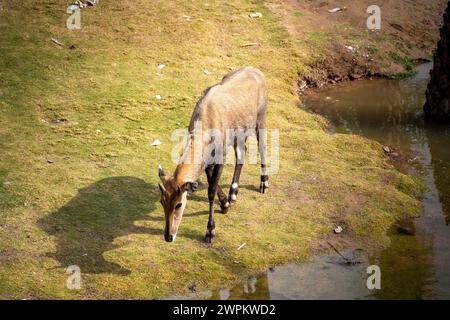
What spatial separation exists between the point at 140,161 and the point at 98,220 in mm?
2335

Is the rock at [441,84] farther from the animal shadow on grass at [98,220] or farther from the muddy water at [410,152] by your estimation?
the animal shadow on grass at [98,220]

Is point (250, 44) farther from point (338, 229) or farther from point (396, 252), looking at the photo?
point (396, 252)

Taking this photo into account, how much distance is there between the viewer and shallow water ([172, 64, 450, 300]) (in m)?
11.0

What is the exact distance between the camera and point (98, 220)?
12.5 metres

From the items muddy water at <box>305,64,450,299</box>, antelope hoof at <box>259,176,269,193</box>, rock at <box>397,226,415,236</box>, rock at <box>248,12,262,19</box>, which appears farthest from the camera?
rock at <box>248,12,262,19</box>

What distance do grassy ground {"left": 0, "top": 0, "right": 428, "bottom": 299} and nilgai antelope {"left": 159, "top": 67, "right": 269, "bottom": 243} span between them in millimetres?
610

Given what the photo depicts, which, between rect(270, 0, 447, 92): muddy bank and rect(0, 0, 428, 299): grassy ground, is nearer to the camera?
rect(0, 0, 428, 299): grassy ground

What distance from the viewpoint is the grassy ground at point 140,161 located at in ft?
37.8

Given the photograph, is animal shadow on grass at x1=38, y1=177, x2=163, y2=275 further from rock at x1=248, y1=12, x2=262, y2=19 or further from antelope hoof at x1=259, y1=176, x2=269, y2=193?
rock at x1=248, y1=12, x2=262, y2=19

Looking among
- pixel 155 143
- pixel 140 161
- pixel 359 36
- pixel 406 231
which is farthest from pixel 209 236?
pixel 359 36

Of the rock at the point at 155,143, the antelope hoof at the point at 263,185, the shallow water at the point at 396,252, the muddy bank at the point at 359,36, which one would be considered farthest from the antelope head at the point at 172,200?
the muddy bank at the point at 359,36

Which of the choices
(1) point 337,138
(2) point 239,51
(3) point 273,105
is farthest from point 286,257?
(2) point 239,51

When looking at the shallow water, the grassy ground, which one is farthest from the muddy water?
the grassy ground

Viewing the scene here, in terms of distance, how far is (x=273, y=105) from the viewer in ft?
57.2
